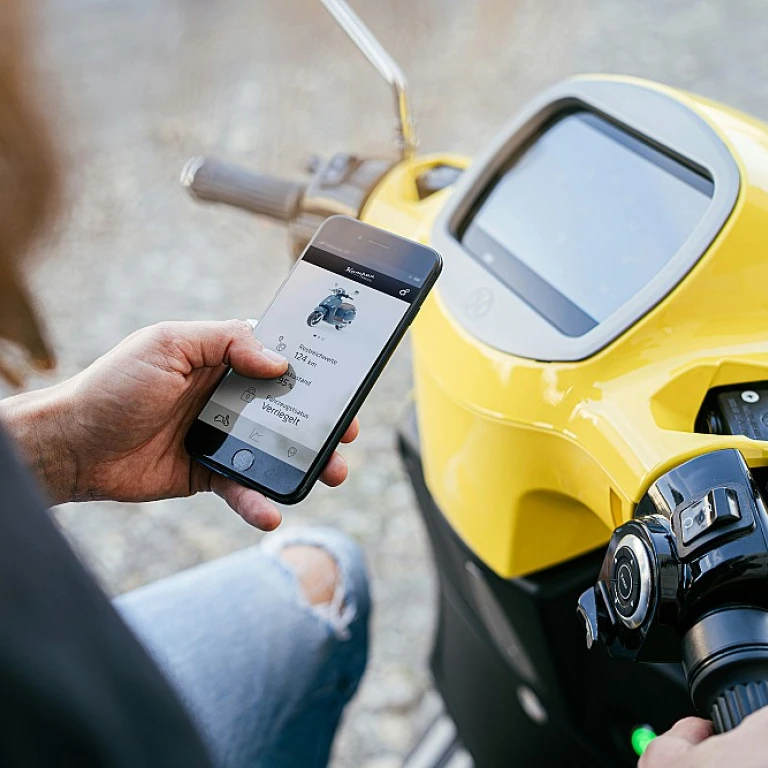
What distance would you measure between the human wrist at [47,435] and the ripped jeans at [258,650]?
18cm

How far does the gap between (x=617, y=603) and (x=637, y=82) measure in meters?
0.41

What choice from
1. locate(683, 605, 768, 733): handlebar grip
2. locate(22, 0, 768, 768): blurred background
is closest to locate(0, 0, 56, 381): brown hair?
locate(683, 605, 768, 733): handlebar grip

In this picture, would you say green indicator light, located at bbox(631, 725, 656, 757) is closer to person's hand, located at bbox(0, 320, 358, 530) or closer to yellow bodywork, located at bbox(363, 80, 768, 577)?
yellow bodywork, located at bbox(363, 80, 768, 577)

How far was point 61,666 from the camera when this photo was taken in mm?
281

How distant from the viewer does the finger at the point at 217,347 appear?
0.69 m

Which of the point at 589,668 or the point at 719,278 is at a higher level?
the point at 719,278

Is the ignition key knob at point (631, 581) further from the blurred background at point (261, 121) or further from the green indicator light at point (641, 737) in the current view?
the blurred background at point (261, 121)

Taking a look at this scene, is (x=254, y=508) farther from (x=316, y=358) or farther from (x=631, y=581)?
(x=631, y=581)

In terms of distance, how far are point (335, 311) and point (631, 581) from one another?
30cm

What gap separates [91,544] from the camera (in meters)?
1.62

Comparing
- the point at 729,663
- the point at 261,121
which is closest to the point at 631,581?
the point at 729,663

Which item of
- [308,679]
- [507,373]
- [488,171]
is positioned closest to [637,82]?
[488,171]

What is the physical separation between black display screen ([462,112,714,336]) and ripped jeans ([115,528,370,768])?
1.28ft

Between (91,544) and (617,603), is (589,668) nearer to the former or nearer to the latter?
(617,603)
